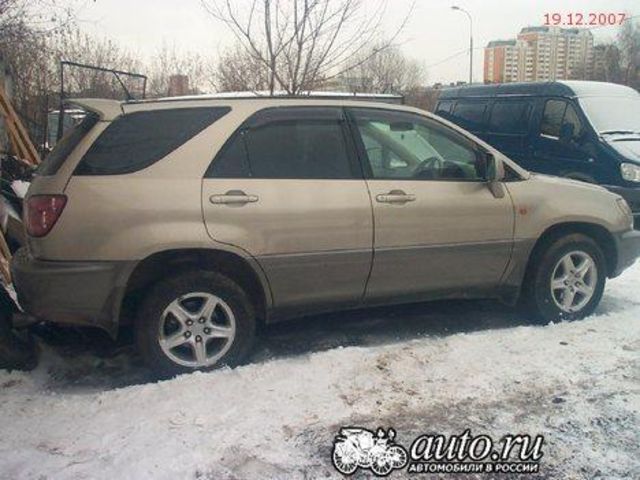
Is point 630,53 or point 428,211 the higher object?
point 630,53

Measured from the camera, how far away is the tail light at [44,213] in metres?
3.48

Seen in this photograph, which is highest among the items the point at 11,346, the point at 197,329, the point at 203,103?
the point at 203,103

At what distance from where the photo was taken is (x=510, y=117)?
997 cm

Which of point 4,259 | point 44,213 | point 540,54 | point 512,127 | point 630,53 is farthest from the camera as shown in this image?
point 630,53

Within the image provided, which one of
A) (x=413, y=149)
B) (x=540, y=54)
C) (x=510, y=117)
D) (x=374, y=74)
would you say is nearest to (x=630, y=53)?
(x=540, y=54)

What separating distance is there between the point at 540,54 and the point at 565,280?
3725 centimetres

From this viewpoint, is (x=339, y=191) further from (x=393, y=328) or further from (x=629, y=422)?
(x=629, y=422)

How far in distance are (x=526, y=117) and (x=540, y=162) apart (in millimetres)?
818

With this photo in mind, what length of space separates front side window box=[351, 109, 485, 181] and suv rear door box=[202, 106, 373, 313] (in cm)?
18

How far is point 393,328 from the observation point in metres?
4.66

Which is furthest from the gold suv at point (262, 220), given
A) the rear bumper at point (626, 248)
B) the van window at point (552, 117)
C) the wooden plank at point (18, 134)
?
the wooden plank at point (18, 134)

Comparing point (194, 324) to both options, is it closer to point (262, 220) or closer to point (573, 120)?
point (262, 220)

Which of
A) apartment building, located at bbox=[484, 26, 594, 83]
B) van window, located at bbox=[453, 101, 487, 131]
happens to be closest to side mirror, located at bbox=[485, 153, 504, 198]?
van window, located at bbox=[453, 101, 487, 131]

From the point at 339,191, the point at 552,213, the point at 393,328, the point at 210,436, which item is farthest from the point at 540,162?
the point at 210,436
